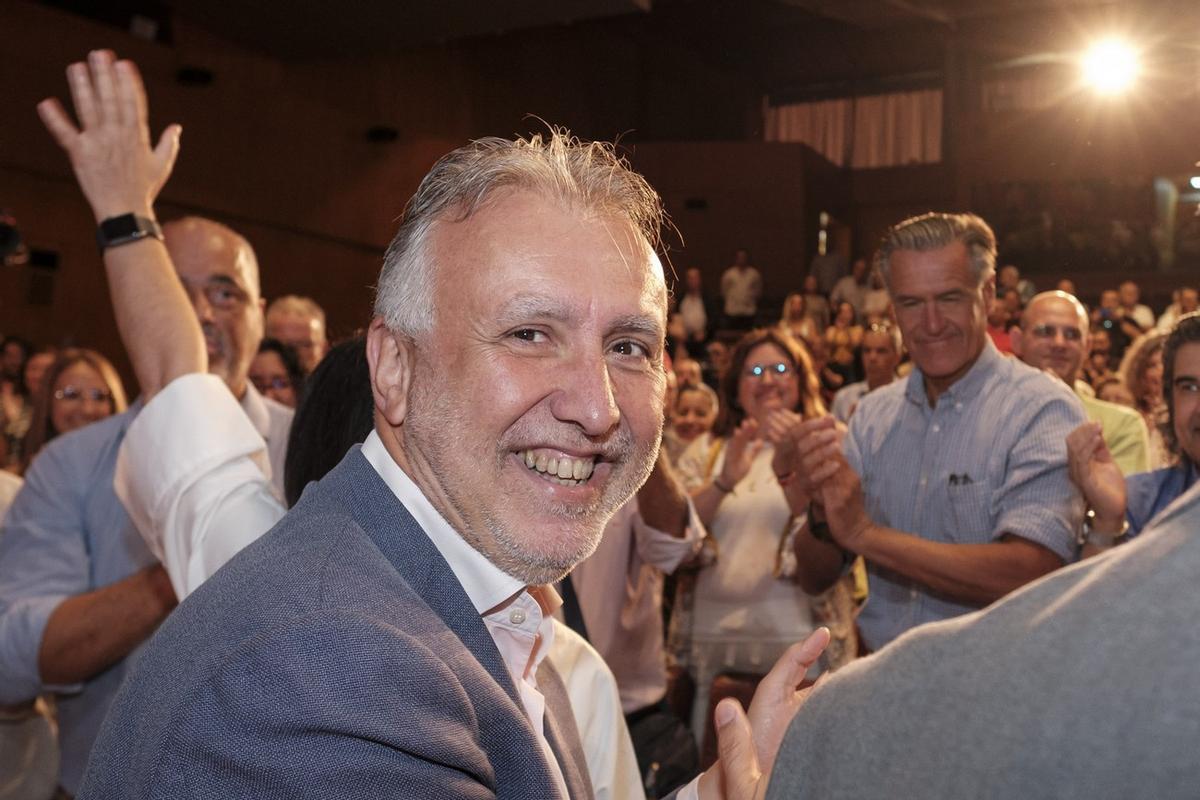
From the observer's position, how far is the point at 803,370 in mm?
3340

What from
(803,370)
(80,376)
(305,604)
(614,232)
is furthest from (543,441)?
(80,376)

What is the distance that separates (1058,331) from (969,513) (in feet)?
4.77

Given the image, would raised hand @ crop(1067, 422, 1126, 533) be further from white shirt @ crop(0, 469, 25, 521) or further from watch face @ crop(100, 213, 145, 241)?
white shirt @ crop(0, 469, 25, 521)

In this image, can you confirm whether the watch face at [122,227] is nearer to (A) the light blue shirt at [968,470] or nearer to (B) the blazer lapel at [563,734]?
(B) the blazer lapel at [563,734]

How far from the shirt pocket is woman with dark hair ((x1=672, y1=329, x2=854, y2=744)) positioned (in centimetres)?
54

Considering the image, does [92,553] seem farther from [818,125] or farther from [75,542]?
[818,125]

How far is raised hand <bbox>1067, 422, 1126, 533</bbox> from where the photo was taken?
2.15 m

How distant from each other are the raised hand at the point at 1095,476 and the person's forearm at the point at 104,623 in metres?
1.66

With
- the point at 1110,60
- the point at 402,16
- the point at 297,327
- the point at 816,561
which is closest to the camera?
the point at 816,561

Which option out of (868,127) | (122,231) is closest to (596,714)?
(122,231)

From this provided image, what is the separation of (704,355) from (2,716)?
356 inches

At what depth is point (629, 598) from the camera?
290cm

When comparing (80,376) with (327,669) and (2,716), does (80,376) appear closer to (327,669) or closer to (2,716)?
(2,716)

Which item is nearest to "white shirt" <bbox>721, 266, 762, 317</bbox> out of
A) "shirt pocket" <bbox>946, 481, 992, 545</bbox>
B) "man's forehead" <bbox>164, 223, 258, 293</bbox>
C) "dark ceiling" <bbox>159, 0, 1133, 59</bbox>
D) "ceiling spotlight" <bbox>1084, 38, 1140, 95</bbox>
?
"dark ceiling" <bbox>159, 0, 1133, 59</bbox>
